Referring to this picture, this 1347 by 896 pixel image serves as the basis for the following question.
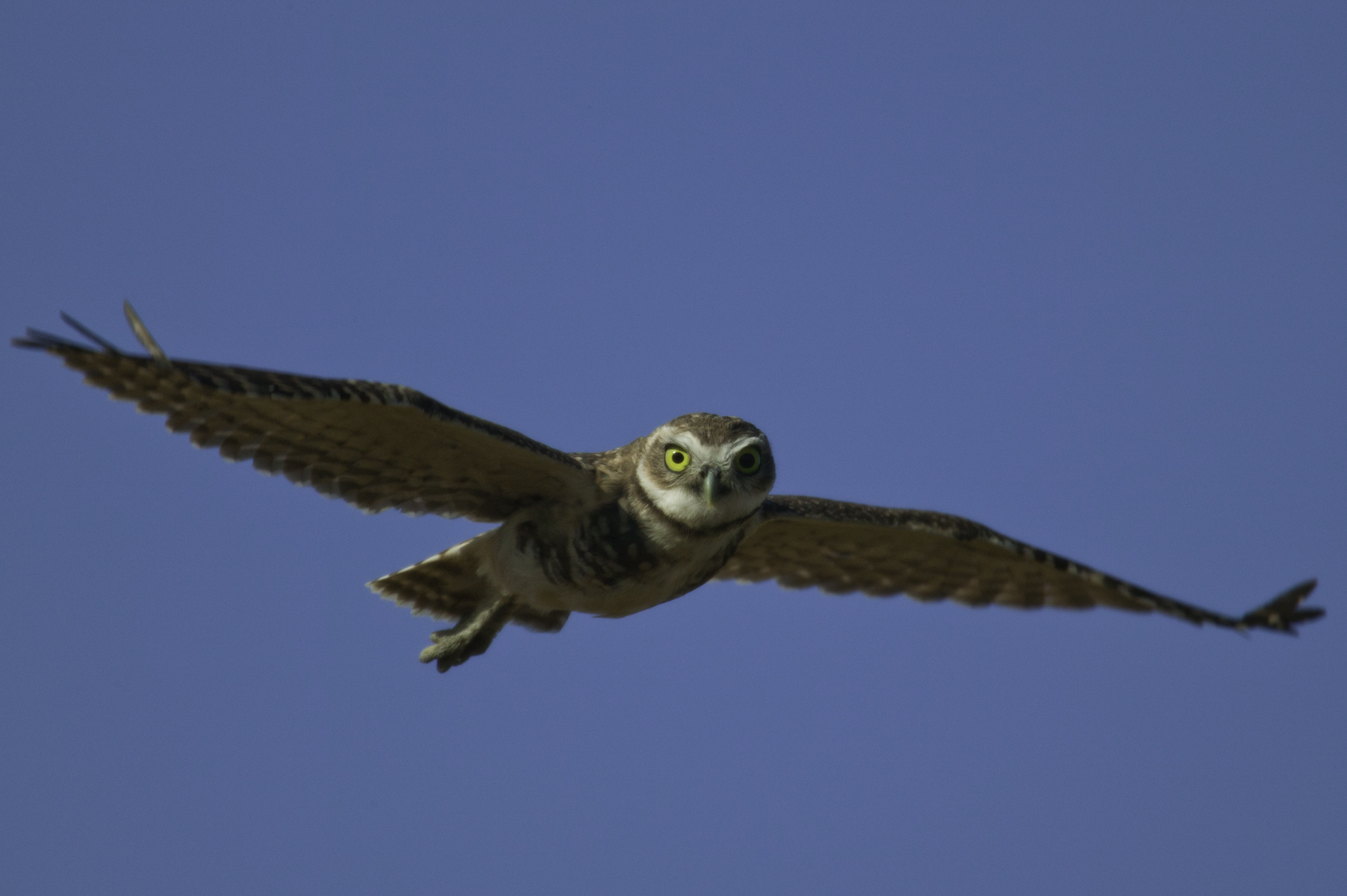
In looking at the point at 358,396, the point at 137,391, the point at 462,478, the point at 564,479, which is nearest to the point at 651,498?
the point at 564,479

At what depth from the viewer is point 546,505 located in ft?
33.5

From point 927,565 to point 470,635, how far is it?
3.78m

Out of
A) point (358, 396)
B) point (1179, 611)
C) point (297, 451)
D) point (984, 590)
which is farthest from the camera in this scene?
point (984, 590)

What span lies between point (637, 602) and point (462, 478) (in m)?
1.52

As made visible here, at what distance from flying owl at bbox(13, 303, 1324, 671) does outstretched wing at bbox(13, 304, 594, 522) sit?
1 centimetres

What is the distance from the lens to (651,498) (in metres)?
9.67

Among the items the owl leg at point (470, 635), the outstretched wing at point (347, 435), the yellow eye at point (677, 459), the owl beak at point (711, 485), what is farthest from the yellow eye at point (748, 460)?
the owl leg at point (470, 635)

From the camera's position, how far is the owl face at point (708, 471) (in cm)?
950

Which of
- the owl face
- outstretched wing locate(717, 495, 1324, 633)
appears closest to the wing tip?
outstretched wing locate(717, 495, 1324, 633)

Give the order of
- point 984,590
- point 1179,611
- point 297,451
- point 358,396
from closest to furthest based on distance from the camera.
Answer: point 358,396 → point 297,451 → point 1179,611 → point 984,590

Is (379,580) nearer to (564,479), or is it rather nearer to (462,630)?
(462,630)

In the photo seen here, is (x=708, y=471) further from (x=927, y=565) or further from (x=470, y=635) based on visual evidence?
(x=927, y=565)

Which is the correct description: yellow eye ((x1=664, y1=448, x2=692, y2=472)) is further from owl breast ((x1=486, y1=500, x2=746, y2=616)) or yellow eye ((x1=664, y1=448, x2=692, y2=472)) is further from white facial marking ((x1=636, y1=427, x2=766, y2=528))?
owl breast ((x1=486, y1=500, x2=746, y2=616))

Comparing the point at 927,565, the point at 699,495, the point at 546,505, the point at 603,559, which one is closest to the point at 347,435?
the point at 546,505
